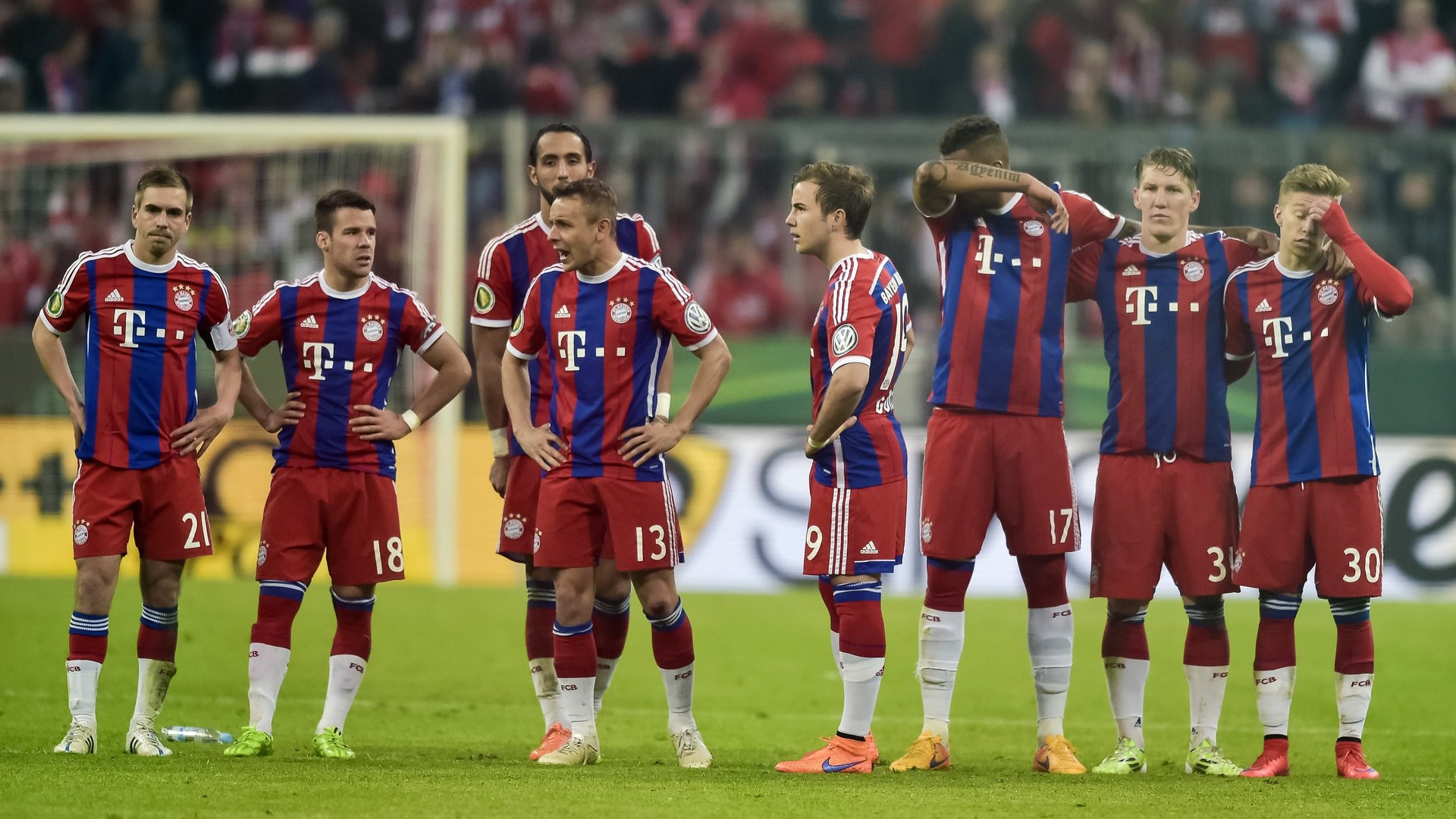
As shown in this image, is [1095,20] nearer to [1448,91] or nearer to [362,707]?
[1448,91]

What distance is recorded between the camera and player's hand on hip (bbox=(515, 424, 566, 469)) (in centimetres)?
664

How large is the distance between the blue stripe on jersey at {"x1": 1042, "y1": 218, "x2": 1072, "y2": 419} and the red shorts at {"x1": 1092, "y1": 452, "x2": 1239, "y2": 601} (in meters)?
0.39

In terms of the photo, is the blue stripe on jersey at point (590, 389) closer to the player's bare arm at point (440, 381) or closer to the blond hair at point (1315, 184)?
the player's bare arm at point (440, 381)

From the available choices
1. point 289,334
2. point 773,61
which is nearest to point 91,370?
point 289,334

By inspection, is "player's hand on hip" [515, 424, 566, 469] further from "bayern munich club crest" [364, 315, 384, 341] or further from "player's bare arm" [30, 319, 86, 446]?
"player's bare arm" [30, 319, 86, 446]

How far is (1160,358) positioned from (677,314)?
1.88 meters

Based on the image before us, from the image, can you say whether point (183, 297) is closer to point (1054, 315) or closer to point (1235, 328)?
point (1054, 315)

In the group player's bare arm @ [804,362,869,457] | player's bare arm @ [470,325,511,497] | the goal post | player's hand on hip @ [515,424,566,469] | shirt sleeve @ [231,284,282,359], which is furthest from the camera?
the goal post

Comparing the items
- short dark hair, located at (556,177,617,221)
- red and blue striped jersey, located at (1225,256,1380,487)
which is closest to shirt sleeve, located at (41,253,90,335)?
short dark hair, located at (556,177,617,221)

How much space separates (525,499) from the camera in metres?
7.28

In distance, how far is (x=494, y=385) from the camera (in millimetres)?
7426

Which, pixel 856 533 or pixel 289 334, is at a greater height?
pixel 289 334

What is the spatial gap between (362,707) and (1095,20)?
12206mm

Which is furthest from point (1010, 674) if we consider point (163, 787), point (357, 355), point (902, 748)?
point (163, 787)
